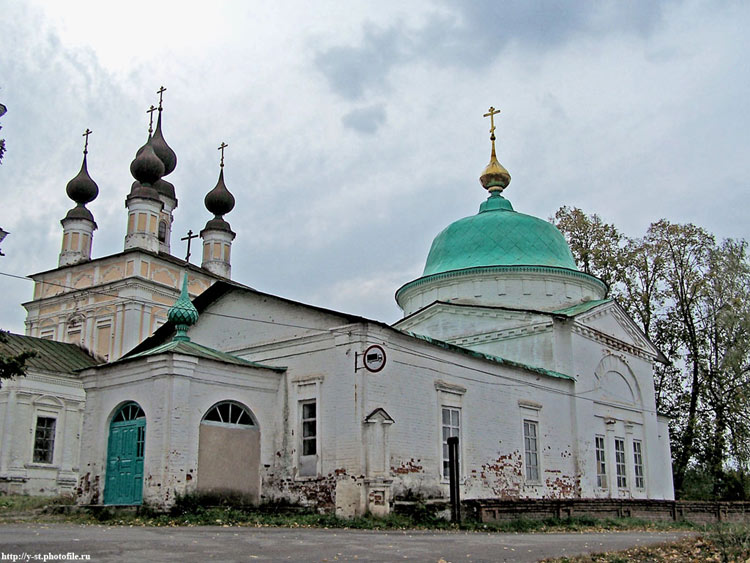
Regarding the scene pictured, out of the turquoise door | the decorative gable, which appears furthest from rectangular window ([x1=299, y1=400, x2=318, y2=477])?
the decorative gable

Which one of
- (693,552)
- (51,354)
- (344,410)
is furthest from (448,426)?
(51,354)

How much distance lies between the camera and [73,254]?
34.3m

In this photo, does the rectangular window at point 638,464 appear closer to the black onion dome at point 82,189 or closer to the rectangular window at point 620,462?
the rectangular window at point 620,462

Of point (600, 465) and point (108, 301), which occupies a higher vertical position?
point (108, 301)

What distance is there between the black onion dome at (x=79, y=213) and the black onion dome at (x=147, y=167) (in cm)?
268

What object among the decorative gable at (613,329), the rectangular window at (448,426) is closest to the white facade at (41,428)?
the rectangular window at (448,426)

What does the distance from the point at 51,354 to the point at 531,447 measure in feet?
54.2

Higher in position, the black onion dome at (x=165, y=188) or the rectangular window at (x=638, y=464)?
the black onion dome at (x=165, y=188)

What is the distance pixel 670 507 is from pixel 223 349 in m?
11.9

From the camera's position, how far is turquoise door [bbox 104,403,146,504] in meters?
15.6

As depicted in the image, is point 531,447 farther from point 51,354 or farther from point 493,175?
point 51,354

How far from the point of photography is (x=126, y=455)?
52.4 feet

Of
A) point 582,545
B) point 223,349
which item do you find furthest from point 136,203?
point 582,545

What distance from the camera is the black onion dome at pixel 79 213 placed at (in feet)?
113
